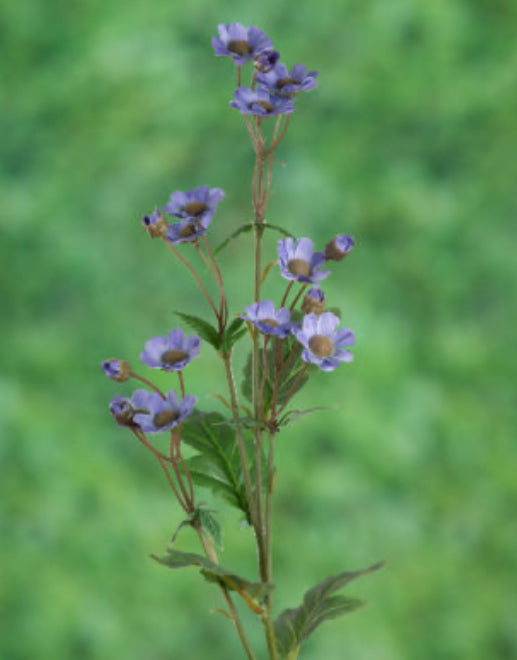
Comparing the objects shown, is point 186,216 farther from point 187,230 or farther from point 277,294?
point 277,294

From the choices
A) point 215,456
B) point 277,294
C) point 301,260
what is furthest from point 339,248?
point 277,294

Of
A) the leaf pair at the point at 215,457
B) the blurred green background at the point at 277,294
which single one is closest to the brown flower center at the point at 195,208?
the leaf pair at the point at 215,457

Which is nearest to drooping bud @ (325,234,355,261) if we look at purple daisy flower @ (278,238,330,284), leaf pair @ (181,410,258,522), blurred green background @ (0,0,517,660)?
purple daisy flower @ (278,238,330,284)

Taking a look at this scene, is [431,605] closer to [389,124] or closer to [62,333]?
[62,333]

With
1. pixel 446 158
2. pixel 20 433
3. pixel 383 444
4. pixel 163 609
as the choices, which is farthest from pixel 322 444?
pixel 446 158

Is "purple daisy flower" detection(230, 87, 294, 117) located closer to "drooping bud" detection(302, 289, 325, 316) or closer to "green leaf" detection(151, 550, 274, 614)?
"drooping bud" detection(302, 289, 325, 316)

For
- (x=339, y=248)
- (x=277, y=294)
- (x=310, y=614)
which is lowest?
(x=310, y=614)
